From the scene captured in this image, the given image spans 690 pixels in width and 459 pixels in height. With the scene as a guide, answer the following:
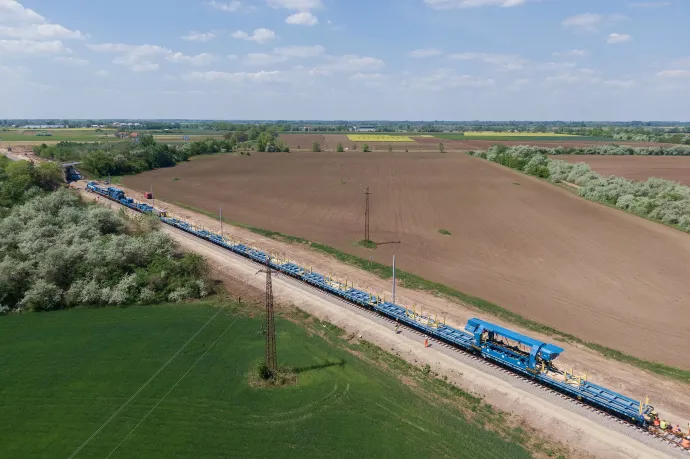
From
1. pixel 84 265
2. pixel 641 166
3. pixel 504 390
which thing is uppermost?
pixel 641 166

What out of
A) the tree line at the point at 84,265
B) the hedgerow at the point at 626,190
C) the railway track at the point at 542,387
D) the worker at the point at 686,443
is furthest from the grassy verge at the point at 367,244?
the hedgerow at the point at 626,190

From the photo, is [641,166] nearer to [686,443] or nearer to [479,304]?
[479,304]

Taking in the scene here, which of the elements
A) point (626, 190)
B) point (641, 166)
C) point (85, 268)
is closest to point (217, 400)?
point (85, 268)

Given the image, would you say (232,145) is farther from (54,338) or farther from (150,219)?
(54,338)

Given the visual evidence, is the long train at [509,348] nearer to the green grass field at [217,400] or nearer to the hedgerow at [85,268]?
the green grass field at [217,400]

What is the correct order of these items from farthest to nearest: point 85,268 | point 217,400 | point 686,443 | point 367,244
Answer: point 367,244 → point 85,268 → point 217,400 → point 686,443

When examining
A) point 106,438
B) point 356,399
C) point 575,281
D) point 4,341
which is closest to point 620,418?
point 356,399

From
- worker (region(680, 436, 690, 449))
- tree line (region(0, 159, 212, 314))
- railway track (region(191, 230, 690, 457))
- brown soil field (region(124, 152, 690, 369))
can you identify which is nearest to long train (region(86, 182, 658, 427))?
railway track (region(191, 230, 690, 457))

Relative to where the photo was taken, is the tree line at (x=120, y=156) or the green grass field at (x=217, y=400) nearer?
the green grass field at (x=217, y=400)
